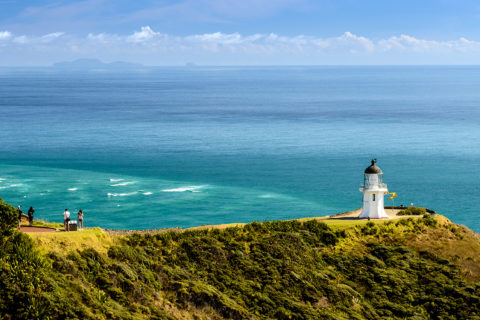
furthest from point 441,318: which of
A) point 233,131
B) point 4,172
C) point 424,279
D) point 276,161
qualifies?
Result: point 233,131

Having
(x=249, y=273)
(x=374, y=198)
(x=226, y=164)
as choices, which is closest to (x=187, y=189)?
(x=226, y=164)

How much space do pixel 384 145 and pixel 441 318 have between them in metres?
72.7

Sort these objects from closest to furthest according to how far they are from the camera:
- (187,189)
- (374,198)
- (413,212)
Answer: (374,198)
(413,212)
(187,189)

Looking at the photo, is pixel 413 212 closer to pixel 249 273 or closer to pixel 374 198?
pixel 374 198

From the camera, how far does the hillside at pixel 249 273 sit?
22.5 m

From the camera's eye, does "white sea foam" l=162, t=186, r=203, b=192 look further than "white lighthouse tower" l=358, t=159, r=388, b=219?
Yes

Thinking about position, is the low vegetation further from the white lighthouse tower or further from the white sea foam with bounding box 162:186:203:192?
the white sea foam with bounding box 162:186:203:192

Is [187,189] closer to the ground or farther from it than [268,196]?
farther from it

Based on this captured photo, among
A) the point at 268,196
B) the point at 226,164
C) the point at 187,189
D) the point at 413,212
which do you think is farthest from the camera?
the point at 226,164

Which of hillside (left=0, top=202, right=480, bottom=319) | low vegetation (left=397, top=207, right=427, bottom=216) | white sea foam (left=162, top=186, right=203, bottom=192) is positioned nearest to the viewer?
hillside (left=0, top=202, right=480, bottom=319)

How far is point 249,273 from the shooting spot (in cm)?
2806

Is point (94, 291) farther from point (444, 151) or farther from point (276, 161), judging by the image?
point (444, 151)

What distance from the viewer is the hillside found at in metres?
22.5

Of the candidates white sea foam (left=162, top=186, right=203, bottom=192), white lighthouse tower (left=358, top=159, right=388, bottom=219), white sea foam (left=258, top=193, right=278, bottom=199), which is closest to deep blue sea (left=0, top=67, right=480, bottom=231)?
white sea foam (left=258, top=193, right=278, bottom=199)
